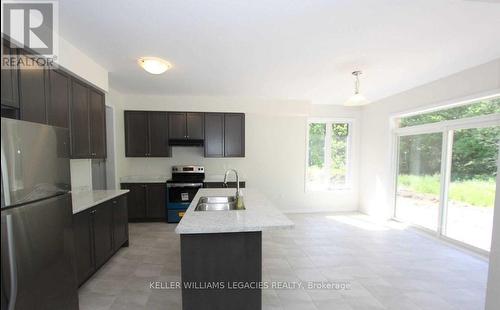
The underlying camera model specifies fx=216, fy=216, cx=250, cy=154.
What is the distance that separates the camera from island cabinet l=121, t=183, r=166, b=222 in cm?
426

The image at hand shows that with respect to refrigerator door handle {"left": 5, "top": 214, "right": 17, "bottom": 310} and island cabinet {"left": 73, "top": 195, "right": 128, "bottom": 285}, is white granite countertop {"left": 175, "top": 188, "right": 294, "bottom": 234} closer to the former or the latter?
refrigerator door handle {"left": 5, "top": 214, "right": 17, "bottom": 310}

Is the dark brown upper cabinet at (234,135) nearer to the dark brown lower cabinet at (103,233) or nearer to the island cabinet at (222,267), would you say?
the dark brown lower cabinet at (103,233)

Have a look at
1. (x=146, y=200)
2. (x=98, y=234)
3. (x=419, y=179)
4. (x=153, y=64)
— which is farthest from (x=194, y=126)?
(x=419, y=179)

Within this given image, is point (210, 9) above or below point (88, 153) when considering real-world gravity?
above

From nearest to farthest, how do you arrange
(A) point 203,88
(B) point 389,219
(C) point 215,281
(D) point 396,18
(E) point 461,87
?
(C) point 215,281
(D) point 396,18
(E) point 461,87
(A) point 203,88
(B) point 389,219

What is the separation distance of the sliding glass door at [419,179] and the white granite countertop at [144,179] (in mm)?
4754

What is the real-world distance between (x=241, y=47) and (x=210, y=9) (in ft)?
2.29

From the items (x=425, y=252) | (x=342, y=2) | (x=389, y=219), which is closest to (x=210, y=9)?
(x=342, y=2)

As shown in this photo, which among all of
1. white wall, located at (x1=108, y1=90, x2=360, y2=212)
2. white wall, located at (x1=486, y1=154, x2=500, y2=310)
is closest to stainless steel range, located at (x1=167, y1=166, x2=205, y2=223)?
white wall, located at (x1=108, y1=90, x2=360, y2=212)

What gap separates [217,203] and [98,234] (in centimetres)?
142

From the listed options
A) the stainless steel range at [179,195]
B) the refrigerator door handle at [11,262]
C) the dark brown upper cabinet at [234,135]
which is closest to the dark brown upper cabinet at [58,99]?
the refrigerator door handle at [11,262]

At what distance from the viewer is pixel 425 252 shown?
10.3ft

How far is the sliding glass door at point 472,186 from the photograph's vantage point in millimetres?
2926

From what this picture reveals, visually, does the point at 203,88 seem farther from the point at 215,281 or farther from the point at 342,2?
the point at 215,281
